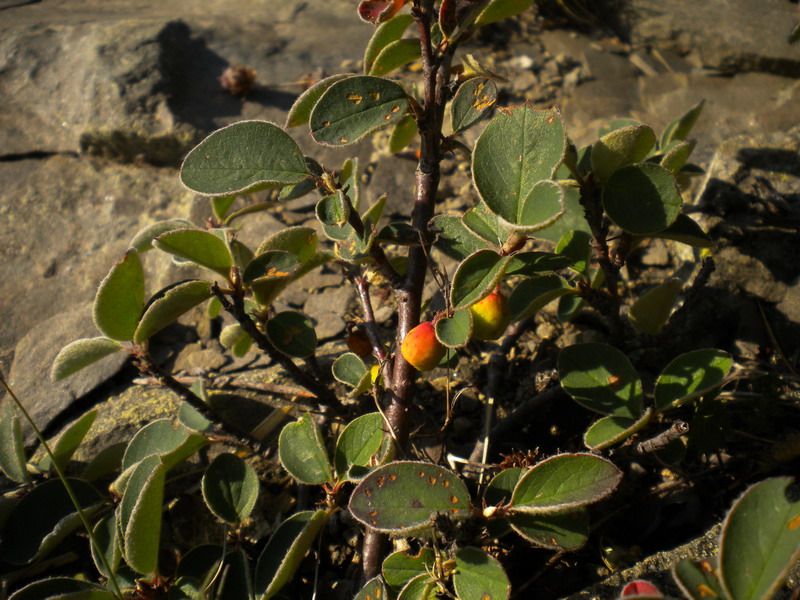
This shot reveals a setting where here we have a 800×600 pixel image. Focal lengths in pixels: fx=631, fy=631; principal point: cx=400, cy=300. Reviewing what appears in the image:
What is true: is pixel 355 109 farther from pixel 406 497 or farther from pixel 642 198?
pixel 406 497

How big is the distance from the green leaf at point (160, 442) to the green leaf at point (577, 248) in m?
0.97

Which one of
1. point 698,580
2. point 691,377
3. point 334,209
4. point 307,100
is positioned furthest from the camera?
point 691,377

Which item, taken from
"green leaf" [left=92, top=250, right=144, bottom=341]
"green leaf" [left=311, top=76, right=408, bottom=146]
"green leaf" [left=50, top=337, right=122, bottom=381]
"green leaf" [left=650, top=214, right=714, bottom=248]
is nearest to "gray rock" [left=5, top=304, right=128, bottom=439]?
"green leaf" [left=50, top=337, right=122, bottom=381]

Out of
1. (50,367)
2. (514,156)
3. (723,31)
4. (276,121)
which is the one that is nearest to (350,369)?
(514,156)

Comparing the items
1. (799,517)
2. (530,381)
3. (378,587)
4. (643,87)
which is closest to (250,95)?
(643,87)

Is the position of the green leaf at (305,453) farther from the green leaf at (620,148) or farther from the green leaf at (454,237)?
the green leaf at (620,148)

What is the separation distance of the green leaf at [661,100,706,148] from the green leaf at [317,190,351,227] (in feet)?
4.16

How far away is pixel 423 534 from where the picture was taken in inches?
45.8

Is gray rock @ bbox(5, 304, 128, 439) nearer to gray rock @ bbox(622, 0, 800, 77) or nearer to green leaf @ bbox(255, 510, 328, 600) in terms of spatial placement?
green leaf @ bbox(255, 510, 328, 600)

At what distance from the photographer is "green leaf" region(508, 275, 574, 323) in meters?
1.43

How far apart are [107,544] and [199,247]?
2.31ft

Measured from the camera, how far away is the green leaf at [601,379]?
1.39 metres

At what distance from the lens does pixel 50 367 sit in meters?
2.00

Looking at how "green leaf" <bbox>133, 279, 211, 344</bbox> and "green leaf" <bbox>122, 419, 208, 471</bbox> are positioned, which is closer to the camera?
"green leaf" <bbox>133, 279, 211, 344</bbox>
